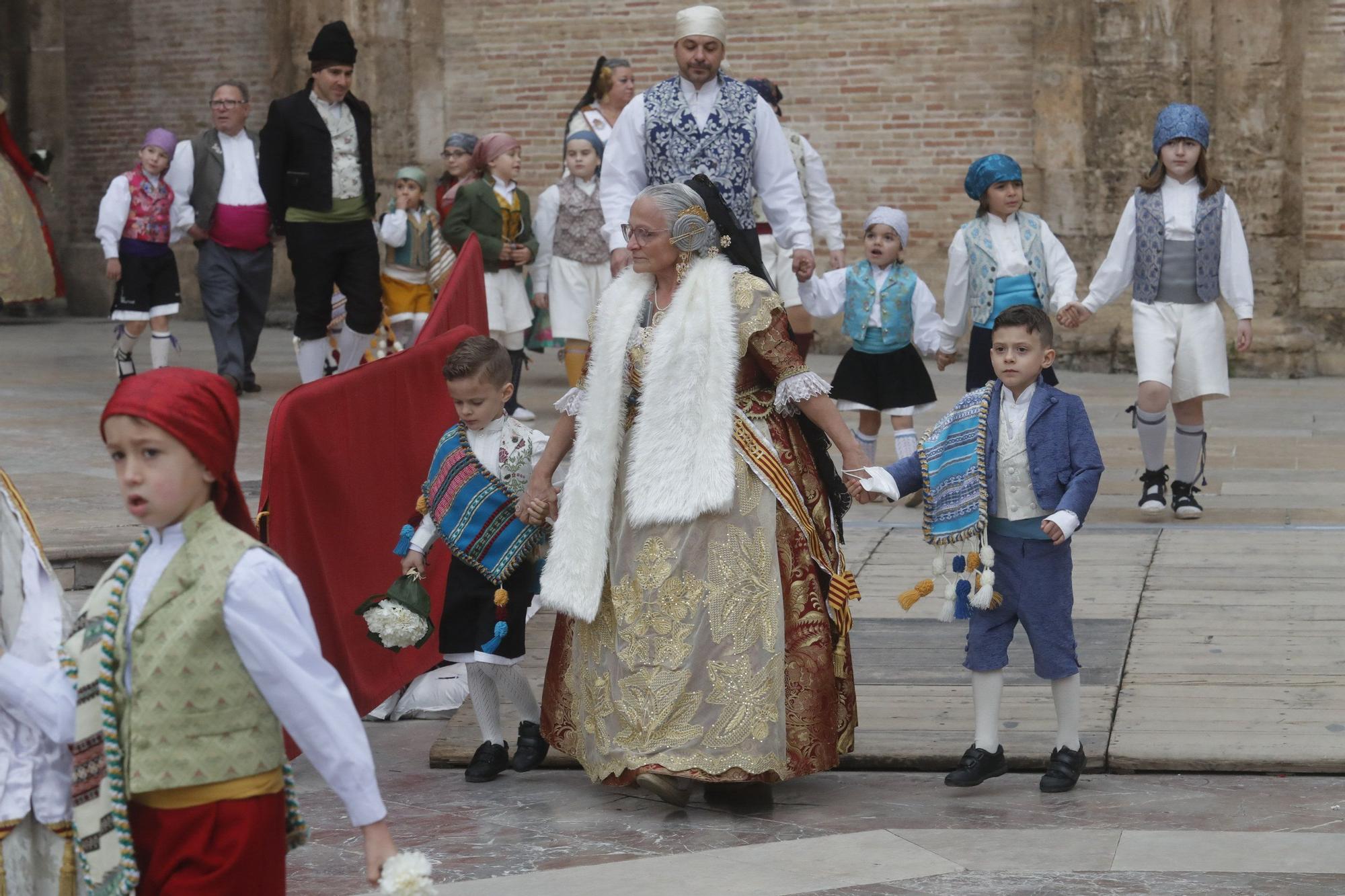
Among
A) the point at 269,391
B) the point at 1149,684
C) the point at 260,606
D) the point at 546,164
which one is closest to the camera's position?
the point at 260,606

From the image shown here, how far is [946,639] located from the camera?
7.16 m

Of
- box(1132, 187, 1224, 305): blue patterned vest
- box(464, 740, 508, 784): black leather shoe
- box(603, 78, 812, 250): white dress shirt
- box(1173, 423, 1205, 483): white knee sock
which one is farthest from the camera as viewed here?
box(1173, 423, 1205, 483): white knee sock

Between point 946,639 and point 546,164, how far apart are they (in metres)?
10.1

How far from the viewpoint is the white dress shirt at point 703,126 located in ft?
26.7

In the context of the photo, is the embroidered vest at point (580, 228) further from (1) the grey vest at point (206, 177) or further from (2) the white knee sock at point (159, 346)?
(2) the white knee sock at point (159, 346)

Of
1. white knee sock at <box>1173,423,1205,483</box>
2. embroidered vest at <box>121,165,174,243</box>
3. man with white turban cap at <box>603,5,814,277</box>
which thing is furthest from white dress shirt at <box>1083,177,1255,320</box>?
embroidered vest at <box>121,165,174,243</box>

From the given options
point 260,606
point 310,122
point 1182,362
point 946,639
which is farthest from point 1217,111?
point 260,606

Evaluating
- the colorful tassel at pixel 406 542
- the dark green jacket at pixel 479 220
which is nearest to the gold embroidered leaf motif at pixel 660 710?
the colorful tassel at pixel 406 542

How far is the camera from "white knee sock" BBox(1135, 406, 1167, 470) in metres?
9.31

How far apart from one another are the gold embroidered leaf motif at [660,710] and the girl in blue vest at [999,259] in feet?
12.3

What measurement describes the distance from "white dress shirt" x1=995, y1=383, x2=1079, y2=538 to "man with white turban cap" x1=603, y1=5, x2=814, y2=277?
2.65m

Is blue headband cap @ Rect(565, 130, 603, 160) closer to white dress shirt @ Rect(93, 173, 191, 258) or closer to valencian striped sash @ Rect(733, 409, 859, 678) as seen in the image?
white dress shirt @ Rect(93, 173, 191, 258)

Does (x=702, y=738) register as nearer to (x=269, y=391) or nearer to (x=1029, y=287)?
(x=1029, y=287)

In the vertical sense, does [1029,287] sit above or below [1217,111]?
below
